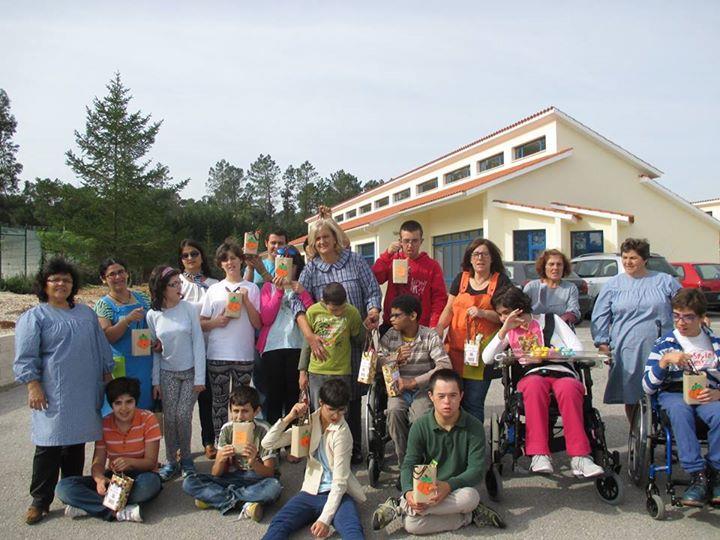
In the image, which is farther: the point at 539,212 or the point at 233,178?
the point at 233,178

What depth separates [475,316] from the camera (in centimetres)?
413

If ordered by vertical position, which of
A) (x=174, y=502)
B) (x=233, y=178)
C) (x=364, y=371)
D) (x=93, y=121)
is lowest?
(x=174, y=502)

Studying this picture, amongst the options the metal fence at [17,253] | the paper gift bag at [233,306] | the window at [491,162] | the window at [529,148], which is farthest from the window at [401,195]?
the paper gift bag at [233,306]

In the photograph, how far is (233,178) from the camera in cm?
7331

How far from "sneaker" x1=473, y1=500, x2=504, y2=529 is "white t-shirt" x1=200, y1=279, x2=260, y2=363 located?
6.88ft

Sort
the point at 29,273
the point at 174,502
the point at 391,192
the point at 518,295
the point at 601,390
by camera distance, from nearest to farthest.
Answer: the point at 174,502 < the point at 518,295 < the point at 601,390 < the point at 29,273 < the point at 391,192

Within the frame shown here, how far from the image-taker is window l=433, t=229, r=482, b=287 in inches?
812

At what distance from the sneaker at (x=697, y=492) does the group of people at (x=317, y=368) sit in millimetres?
22

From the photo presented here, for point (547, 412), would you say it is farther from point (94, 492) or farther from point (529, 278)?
point (529, 278)

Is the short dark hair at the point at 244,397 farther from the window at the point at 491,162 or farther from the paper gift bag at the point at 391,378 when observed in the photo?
the window at the point at 491,162

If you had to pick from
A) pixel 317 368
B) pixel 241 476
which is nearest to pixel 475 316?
pixel 317 368

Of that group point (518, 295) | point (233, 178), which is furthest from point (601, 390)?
point (233, 178)

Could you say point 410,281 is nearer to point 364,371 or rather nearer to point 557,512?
point 364,371

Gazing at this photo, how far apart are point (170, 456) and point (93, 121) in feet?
95.3
